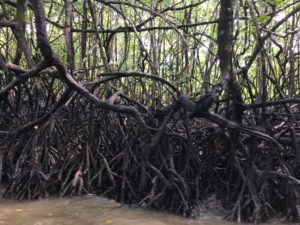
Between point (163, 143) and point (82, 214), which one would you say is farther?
point (163, 143)

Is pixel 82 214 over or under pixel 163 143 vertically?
under

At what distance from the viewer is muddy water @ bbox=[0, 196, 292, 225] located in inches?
125

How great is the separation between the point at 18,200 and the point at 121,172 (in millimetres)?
898

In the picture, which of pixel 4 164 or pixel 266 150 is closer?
pixel 266 150

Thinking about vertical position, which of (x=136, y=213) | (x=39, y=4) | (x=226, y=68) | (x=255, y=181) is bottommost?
(x=136, y=213)

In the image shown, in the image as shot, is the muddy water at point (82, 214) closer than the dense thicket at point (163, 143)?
Yes

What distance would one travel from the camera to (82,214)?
11.0 ft

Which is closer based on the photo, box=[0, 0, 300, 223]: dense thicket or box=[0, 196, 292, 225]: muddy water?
box=[0, 196, 292, 225]: muddy water

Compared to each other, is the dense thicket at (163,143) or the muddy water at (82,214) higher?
the dense thicket at (163,143)

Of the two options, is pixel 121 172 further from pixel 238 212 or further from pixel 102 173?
pixel 238 212

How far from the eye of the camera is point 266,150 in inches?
150

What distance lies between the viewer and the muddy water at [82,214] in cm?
316

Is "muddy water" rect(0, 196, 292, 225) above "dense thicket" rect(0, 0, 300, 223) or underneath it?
underneath

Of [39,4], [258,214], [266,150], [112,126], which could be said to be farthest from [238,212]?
[39,4]
